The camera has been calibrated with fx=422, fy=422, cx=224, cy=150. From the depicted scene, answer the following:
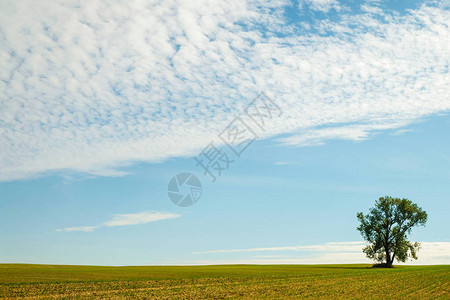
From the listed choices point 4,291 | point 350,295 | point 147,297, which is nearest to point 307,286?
point 350,295

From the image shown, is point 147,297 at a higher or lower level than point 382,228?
lower

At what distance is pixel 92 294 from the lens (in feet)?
99.4

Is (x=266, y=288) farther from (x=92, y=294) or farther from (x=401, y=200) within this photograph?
(x=401, y=200)

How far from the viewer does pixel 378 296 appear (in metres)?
28.7

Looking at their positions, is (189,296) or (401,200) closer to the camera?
(189,296)

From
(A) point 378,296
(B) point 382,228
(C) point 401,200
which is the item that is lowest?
(A) point 378,296

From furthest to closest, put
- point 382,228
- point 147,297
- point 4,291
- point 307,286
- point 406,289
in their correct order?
point 382,228, point 307,286, point 406,289, point 4,291, point 147,297

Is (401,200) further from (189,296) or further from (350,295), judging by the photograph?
(189,296)

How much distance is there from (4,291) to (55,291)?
354 cm

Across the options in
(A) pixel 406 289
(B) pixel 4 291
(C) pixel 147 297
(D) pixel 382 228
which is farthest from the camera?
(D) pixel 382 228

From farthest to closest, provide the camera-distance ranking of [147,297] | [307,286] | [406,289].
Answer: [307,286], [406,289], [147,297]

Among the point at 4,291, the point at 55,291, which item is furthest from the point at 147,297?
the point at 4,291

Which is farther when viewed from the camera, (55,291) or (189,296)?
(55,291)

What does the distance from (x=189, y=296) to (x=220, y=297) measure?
217cm
